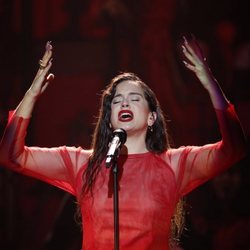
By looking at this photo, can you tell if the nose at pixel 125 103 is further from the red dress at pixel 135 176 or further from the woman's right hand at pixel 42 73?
the woman's right hand at pixel 42 73

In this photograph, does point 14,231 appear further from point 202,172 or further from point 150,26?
point 202,172

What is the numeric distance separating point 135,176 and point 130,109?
368 millimetres

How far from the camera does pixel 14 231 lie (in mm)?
5258

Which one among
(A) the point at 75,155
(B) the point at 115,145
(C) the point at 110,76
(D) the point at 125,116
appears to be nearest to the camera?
(B) the point at 115,145

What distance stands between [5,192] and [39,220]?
16.2 inches

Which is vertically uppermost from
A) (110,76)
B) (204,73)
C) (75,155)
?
(110,76)

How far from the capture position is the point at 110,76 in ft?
17.2

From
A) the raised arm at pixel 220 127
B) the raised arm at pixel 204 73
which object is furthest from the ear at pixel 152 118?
the raised arm at pixel 204 73

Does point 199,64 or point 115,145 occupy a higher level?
point 199,64

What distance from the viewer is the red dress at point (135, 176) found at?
2.94 metres

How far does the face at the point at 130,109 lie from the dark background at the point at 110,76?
198 cm

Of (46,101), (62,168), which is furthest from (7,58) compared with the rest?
(62,168)

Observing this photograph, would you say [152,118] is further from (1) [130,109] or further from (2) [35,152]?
(2) [35,152]

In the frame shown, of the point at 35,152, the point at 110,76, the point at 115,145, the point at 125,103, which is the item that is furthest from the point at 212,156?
the point at 110,76
